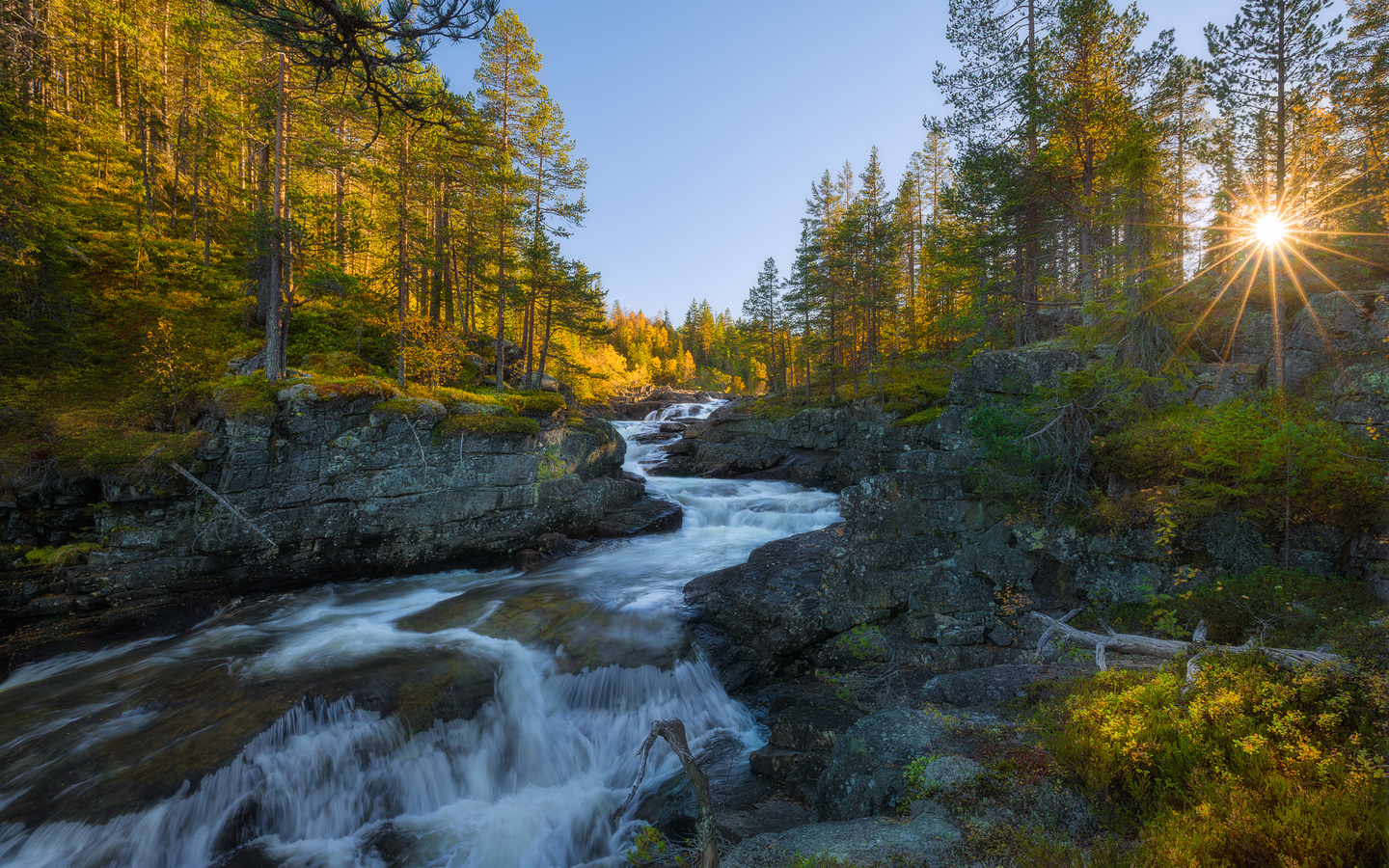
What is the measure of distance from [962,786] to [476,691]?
7.36 meters

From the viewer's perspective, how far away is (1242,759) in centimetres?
339

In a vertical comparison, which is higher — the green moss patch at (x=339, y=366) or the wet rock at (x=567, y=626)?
the green moss patch at (x=339, y=366)

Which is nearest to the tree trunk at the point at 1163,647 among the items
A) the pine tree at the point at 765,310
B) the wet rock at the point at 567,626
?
the wet rock at the point at 567,626

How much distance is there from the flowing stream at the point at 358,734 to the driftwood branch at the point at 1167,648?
5.16 metres

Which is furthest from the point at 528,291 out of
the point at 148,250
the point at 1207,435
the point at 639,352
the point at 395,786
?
the point at 639,352

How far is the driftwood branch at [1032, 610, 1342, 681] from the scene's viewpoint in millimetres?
4383

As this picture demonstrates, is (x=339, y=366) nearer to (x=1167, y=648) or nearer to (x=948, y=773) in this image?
(x=948, y=773)

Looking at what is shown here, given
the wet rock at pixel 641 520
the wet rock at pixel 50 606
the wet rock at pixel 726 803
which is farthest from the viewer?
the wet rock at pixel 641 520

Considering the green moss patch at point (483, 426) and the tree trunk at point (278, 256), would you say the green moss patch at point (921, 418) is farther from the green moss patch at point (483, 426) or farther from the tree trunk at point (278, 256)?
the tree trunk at point (278, 256)

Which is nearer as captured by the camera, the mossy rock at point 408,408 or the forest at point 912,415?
the forest at point 912,415

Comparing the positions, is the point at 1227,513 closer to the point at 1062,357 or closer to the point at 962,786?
the point at 1062,357

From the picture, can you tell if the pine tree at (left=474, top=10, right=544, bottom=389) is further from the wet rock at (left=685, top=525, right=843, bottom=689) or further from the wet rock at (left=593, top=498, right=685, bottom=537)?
the wet rock at (left=685, top=525, right=843, bottom=689)

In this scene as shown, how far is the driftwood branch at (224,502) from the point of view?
429 inches

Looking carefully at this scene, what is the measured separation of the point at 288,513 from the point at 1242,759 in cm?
1659
